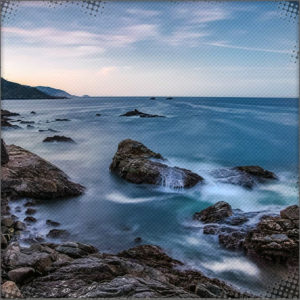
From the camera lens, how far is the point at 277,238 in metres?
6.05

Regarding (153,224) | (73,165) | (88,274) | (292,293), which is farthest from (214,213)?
(73,165)

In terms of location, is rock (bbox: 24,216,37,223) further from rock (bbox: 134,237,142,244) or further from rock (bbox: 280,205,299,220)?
rock (bbox: 280,205,299,220)

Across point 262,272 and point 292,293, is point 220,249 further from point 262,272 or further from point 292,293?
point 292,293

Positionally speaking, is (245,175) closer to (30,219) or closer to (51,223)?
(51,223)

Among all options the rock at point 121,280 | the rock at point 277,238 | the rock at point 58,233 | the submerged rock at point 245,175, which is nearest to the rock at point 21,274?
the rock at point 121,280

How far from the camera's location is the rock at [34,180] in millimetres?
8250

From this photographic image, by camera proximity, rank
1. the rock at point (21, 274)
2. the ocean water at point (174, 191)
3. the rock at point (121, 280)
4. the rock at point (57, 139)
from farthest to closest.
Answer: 1. the rock at point (57, 139)
2. the ocean water at point (174, 191)
3. the rock at point (21, 274)
4. the rock at point (121, 280)

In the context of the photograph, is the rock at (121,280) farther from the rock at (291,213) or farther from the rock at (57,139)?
the rock at (57,139)

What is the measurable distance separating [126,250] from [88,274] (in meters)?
1.34

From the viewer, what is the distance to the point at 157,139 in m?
12.2

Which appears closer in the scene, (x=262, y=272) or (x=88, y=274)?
(x=88, y=274)

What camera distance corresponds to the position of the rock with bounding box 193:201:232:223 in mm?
7098

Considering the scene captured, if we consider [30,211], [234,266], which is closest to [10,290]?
[30,211]

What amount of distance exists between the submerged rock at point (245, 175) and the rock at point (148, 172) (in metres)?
0.75
